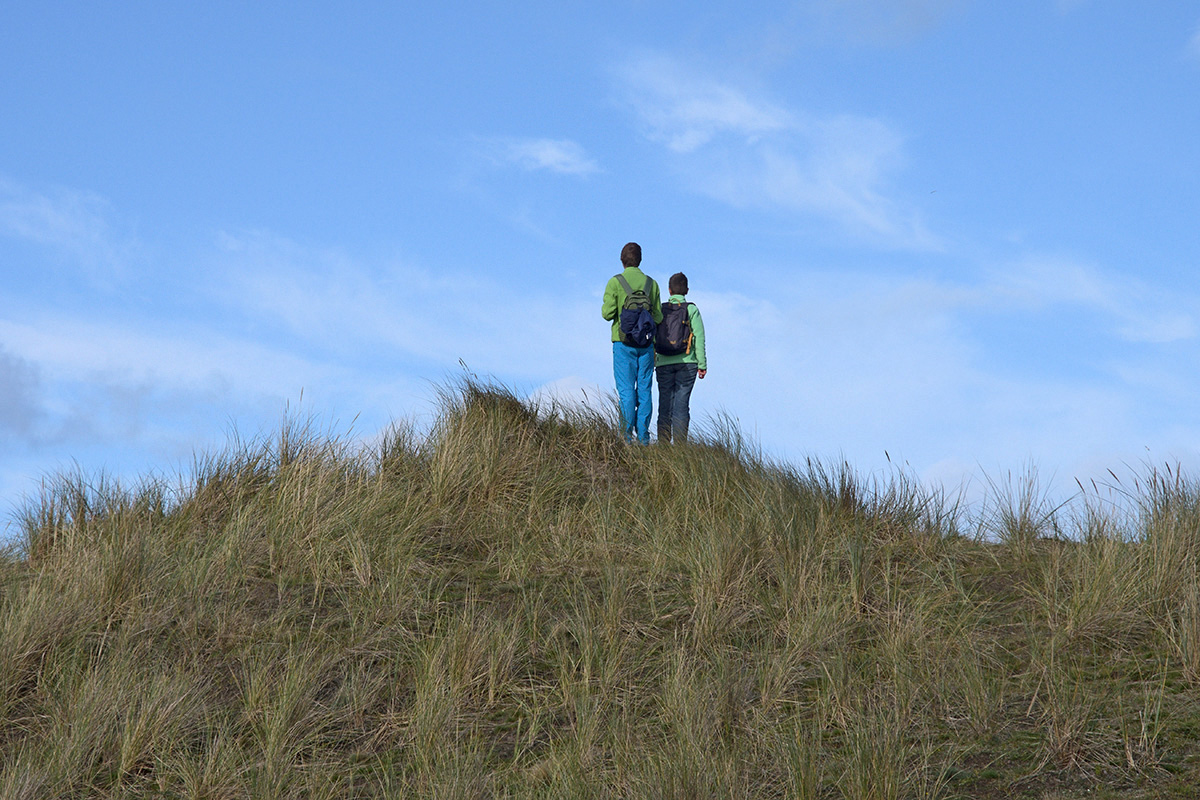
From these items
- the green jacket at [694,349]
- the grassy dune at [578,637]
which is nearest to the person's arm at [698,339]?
the green jacket at [694,349]

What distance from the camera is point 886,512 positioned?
30.9 ft

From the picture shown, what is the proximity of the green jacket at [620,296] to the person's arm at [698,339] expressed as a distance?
0.44m

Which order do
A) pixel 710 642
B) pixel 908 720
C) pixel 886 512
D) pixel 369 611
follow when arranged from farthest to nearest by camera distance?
pixel 886 512 < pixel 369 611 < pixel 710 642 < pixel 908 720

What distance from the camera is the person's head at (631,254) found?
12.1m

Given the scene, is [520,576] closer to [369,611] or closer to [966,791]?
[369,611]

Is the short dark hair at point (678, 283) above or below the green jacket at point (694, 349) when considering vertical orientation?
above

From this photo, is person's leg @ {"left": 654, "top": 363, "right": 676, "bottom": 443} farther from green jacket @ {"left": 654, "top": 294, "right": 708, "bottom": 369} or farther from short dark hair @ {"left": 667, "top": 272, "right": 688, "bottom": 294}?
short dark hair @ {"left": 667, "top": 272, "right": 688, "bottom": 294}

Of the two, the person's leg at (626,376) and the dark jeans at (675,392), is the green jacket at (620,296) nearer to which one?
the person's leg at (626,376)

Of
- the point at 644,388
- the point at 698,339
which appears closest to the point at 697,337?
the point at 698,339

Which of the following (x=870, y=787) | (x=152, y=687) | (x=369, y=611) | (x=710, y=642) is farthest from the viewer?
(x=369, y=611)

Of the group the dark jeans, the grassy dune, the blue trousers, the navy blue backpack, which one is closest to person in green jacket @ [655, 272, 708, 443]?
the dark jeans

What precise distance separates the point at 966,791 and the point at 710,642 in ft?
7.27

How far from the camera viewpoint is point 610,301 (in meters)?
11.9

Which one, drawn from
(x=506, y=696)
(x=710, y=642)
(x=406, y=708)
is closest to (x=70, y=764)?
(x=406, y=708)
